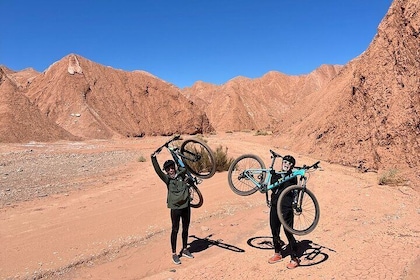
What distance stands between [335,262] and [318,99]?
2073cm

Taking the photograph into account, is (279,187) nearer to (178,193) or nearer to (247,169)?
(247,169)

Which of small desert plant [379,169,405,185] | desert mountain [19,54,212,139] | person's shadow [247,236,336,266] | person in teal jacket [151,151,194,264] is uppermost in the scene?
desert mountain [19,54,212,139]

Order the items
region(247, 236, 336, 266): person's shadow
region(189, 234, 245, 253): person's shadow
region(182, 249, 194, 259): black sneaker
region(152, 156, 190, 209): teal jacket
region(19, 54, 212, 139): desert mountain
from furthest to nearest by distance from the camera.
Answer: region(19, 54, 212, 139): desert mountain, region(189, 234, 245, 253): person's shadow, region(182, 249, 194, 259): black sneaker, region(152, 156, 190, 209): teal jacket, region(247, 236, 336, 266): person's shadow

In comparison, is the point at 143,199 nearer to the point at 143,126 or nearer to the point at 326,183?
the point at 326,183

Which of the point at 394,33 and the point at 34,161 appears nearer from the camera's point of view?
the point at 394,33

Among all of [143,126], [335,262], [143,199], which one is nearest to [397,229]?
[335,262]

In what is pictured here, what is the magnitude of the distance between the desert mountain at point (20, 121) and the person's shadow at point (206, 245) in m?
28.9

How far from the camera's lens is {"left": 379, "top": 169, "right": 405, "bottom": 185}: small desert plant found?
11.6 meters

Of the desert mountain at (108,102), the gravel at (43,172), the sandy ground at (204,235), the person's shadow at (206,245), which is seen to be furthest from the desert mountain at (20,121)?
the person's shadow at (206,245)

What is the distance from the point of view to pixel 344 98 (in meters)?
18.7

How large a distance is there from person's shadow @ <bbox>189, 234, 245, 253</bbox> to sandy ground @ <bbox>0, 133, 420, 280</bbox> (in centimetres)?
2

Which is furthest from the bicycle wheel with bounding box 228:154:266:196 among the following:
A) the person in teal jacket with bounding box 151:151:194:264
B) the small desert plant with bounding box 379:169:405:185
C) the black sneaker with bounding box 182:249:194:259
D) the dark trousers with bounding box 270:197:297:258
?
the small desert plant with bounding box 379:169:405:185

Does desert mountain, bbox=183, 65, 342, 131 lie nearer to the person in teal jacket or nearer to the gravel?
the gravel

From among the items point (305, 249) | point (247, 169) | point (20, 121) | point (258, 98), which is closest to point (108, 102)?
point (20, 121)
